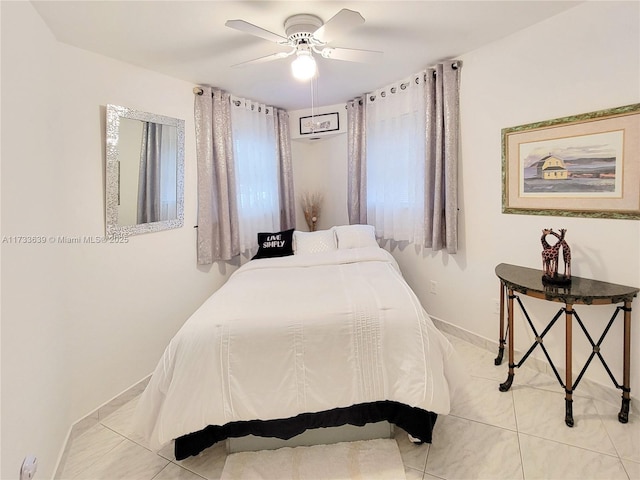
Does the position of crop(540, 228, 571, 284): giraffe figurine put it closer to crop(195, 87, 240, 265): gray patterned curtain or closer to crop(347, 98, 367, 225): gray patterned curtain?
crop(347, 98, 367, 225): gray patterned curtain

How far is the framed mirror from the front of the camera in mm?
2186

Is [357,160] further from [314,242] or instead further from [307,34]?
[307,34]

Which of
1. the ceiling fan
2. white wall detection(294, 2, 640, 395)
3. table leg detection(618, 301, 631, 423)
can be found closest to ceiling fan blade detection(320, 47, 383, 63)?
the ceiling fan

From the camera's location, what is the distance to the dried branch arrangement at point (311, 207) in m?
4.16

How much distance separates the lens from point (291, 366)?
5.20 ft

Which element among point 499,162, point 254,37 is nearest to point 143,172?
point 254,37

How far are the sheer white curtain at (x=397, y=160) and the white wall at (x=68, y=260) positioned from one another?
1.82 meters

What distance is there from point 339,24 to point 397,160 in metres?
1.71

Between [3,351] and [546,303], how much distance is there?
291 cm

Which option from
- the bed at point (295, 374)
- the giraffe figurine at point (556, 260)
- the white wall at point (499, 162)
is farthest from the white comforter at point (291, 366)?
the white wall at point (499, 162)

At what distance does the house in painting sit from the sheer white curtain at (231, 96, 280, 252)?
2.55 m

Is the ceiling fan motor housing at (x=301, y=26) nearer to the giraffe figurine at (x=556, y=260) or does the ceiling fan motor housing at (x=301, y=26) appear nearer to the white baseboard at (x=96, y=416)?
the giraffe figurine at (x=556, y=260)

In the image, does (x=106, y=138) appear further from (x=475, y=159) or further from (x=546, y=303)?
(x=546, y=303)

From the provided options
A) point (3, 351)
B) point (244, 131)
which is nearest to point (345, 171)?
point (244, 131)
